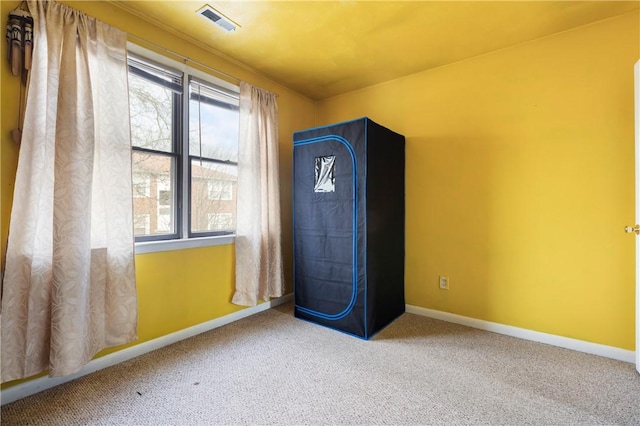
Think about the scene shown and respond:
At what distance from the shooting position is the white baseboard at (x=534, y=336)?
6.90 feet

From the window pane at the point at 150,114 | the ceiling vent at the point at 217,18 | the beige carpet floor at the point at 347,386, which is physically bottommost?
the beige carpet floor at the point at 347,386

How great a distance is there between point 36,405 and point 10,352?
1.07 ft

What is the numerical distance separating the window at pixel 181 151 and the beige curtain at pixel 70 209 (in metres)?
0.22

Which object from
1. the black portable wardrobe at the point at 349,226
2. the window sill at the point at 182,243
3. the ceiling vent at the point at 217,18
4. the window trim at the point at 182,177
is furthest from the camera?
the black portable wardrobe at the point at 349,226

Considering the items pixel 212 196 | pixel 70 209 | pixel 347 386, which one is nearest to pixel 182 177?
pixel 212 196

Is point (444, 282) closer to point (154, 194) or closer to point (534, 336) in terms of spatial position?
point (534, 336)

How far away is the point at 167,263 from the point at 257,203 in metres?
0.93

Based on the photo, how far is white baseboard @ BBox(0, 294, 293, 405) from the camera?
1648 mm

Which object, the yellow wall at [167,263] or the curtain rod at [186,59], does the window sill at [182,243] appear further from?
the curtain rod at [186,59]

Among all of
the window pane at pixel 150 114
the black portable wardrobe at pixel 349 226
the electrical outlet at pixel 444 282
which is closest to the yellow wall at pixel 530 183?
the electrical outlet at pixel 444 282

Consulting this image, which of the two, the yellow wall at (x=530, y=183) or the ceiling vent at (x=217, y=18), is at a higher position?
the ceiling vent at (x=217, y=18)

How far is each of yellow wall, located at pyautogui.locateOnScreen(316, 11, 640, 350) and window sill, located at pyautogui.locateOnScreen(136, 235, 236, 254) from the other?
184 centimetres

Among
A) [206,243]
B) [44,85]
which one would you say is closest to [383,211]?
[206,243]

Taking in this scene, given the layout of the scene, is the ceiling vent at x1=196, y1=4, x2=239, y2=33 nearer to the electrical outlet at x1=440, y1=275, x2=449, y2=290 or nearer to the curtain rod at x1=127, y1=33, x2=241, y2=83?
the curtain rod at x1=127, y1=33, x2=241, y2=83
